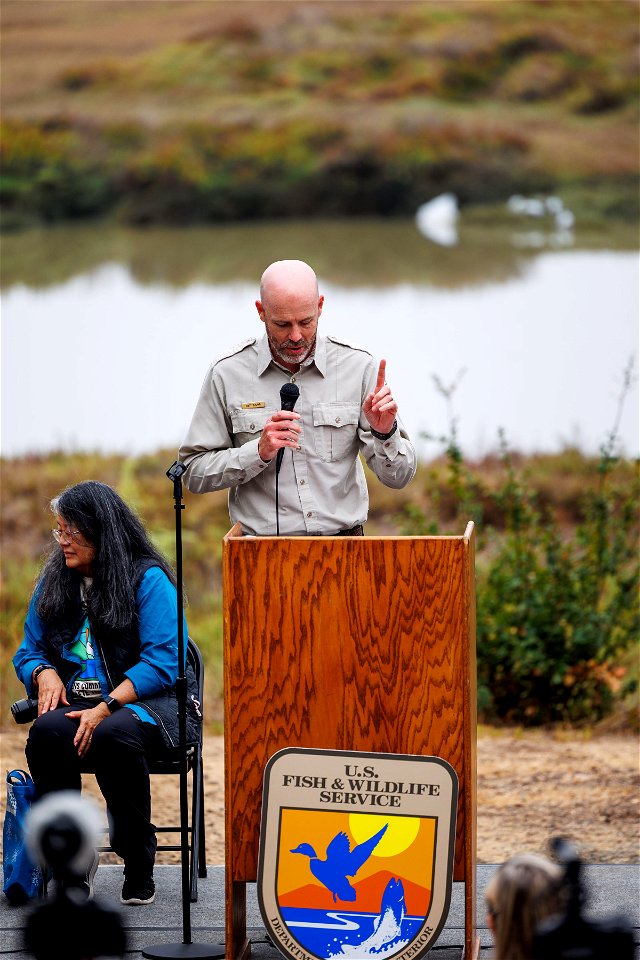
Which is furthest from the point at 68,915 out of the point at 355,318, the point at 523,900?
the point at 355,318

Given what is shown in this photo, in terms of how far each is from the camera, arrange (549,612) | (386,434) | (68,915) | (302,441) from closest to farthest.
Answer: (68,915), (386,434), (302,441), (549,612)

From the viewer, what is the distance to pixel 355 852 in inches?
A: 127

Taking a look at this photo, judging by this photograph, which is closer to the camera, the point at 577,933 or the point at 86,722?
the point at 577,933

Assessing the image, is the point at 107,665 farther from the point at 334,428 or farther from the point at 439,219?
the point at 439,219

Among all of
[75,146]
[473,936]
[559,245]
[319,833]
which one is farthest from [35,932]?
[75,146]

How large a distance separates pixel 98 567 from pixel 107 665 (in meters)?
0.27

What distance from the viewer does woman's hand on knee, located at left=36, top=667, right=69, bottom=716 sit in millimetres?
3908

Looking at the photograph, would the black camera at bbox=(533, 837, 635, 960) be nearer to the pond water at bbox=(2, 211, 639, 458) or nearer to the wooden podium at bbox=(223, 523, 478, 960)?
the wooden podium at bbox=(223, 523, 478, 960)

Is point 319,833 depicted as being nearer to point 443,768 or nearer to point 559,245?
point 443,768

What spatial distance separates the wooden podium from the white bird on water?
8.17m

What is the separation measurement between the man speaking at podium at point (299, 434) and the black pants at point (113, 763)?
66 centimetres

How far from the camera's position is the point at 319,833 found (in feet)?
10.7

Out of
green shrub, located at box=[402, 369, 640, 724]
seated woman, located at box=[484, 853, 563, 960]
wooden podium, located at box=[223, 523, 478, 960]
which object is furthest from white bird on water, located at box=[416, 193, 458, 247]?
seated woman, located at box=[484, 853, 563, 960]

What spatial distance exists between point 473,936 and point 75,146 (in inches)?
374
